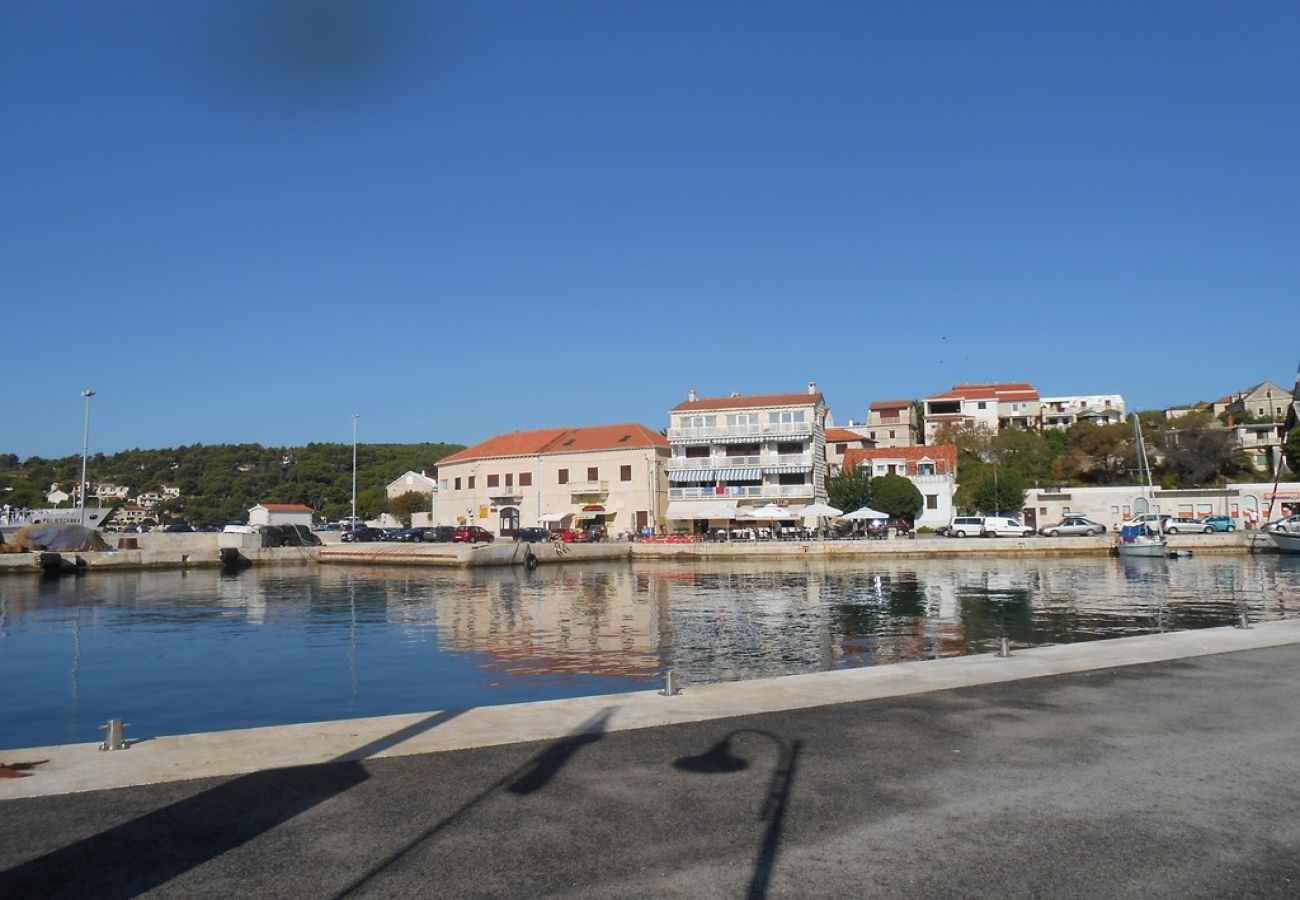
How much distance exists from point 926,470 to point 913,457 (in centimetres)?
145

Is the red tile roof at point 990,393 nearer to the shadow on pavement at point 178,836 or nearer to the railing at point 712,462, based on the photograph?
the railing at point 712,462

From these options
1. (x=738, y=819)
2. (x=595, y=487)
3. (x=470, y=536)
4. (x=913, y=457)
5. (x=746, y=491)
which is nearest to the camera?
(x=738, y=819)

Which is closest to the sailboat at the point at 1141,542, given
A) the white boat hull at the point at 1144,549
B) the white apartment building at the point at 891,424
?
the white boat hull at the point at 1144,549

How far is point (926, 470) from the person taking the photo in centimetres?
7206

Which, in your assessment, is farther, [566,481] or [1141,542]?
[566,481]

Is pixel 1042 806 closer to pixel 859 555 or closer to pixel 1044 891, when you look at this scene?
pixel 1044 891

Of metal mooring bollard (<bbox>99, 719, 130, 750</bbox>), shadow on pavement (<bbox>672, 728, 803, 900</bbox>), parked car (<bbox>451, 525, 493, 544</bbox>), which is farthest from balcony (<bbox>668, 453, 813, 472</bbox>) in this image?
metal mooring bollard (<bbox>99, 719, 130, 750</bbox>)

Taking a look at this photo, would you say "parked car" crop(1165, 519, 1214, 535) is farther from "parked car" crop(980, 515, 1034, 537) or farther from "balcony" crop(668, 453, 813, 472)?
"balcony" crop(668, 453, 813, 472)

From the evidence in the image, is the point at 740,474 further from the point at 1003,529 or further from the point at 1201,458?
the point at 1201,458

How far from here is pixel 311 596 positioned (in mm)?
38844

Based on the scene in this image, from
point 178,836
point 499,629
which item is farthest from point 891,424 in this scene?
point 178,836

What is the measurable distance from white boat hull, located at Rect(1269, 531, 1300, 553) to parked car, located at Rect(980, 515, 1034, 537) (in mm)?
13038

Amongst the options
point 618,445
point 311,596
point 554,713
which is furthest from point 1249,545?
point 554,713

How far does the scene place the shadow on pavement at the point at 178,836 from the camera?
5.32m
